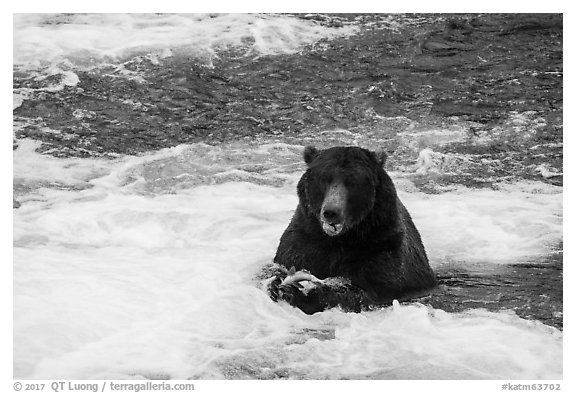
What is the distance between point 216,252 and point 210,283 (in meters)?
1.21

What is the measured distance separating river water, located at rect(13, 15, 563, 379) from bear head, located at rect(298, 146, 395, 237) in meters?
0.83

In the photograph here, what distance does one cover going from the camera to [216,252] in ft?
34.4

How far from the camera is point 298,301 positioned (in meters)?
8.53

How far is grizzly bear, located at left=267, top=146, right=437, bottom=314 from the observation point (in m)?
8.70

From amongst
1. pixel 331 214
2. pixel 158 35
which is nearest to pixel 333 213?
pixel 331 214

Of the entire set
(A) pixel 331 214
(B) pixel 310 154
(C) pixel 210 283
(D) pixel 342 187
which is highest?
(B) pixel 310 154

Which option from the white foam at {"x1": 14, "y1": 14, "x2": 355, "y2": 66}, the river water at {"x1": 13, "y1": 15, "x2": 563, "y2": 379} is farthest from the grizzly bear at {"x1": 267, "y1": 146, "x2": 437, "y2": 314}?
the white foam at {"x1": 14, "y1": 14, "x2": 355, "y2": 66}

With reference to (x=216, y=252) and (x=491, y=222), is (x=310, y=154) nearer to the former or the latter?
(x=216, y=252)

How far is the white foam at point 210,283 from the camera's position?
775 centimetres

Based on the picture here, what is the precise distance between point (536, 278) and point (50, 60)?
7.69m

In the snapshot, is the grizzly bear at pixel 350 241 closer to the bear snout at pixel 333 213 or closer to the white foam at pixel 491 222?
the bear snout at pixel 333 213

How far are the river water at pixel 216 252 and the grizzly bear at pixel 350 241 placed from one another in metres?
0.22

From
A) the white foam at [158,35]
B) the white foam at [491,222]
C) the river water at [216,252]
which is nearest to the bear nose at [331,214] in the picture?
the river water at [216,252]

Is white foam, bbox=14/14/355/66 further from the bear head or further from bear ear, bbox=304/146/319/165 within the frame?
the bear head
